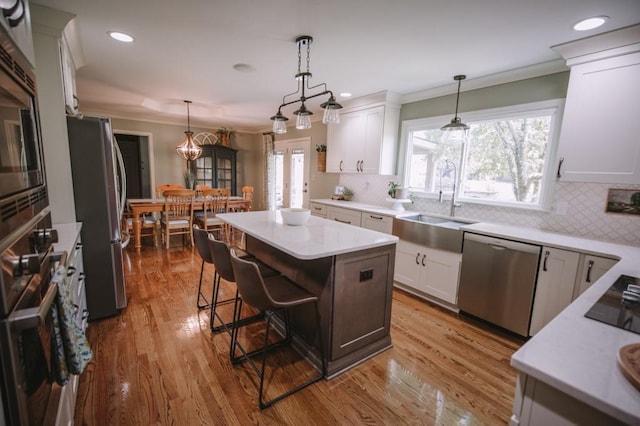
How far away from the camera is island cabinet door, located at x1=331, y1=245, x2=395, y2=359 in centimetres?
185

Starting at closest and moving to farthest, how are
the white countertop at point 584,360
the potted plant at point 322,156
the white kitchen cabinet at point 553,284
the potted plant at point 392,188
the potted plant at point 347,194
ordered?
the white countertop at point 584,360, the white kitchen cabinet at point 553,284, the potted plant at point 392,188, the potted plant at point 347,194, the potted plant at point 322,156

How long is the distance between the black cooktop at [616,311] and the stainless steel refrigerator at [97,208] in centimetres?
307

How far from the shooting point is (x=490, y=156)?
3148 mm

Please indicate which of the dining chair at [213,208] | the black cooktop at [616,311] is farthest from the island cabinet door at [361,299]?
the dining chair at [213,208]

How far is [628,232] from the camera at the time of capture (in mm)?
2252

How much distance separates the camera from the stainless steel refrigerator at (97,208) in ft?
7.38

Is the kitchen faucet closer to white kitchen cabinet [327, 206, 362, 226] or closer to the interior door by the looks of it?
white kitchen cabinet [327, 206, 362, 226]

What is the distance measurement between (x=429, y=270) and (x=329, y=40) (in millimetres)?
2368

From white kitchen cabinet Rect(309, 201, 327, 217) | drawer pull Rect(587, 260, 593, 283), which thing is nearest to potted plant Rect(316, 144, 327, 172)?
white kitchen cabinet Rect(309, 201, 327, 217)

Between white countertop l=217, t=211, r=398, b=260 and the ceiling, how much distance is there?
1.52m

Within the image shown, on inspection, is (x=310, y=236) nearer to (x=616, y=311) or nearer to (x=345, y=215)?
(x=616, y=311)

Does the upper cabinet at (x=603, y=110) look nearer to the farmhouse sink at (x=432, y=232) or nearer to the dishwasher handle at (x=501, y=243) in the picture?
the dishwasher handle at (x=501, y=243)

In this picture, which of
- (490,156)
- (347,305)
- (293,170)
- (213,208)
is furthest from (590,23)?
(293,170)

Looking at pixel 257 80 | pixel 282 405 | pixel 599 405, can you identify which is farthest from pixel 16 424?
pixel 257 80
